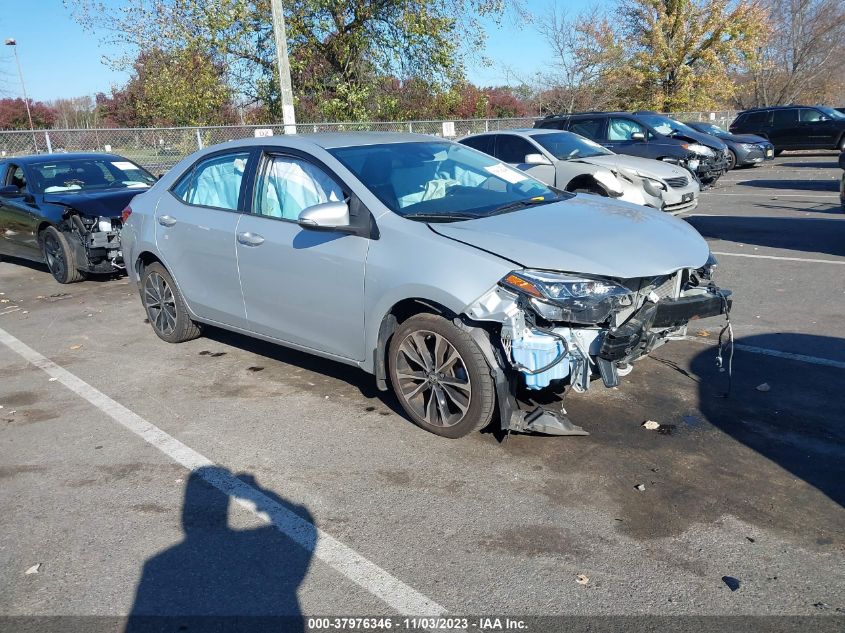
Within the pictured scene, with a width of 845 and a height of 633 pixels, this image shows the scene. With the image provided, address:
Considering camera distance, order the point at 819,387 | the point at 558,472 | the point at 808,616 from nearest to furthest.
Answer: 1. the point at 808,616
2. the point at 558,472
3. the point at 819,387

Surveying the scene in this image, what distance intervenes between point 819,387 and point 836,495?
59.0 inches

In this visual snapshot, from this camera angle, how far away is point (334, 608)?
2.89 meters

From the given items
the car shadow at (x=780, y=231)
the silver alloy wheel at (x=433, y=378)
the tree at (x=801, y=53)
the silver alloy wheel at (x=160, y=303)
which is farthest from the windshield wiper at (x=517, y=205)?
the tree at (x=801, y=53)

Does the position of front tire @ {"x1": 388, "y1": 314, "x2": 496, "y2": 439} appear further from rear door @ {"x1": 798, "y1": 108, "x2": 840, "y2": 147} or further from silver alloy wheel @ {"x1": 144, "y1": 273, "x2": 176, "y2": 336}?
rear door @ {"x1": 798, "y1": 108, "x2": 840, "y2": 147}

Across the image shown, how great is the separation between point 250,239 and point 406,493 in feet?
7.72

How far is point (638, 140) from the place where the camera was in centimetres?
1506

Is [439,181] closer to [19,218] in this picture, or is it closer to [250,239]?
[250,239]

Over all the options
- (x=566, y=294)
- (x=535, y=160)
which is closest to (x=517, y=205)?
(x=566, y=294)

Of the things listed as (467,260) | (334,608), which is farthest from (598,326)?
(334,608)

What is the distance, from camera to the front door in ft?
15.1

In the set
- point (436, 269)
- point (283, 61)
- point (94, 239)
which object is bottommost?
point (94, 239)

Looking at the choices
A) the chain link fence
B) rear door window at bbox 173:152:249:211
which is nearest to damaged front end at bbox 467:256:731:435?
rear door window at bbox 173:152:249:211

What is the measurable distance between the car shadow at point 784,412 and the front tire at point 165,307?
4206mm

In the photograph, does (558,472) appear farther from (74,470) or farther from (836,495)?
(74,470)
